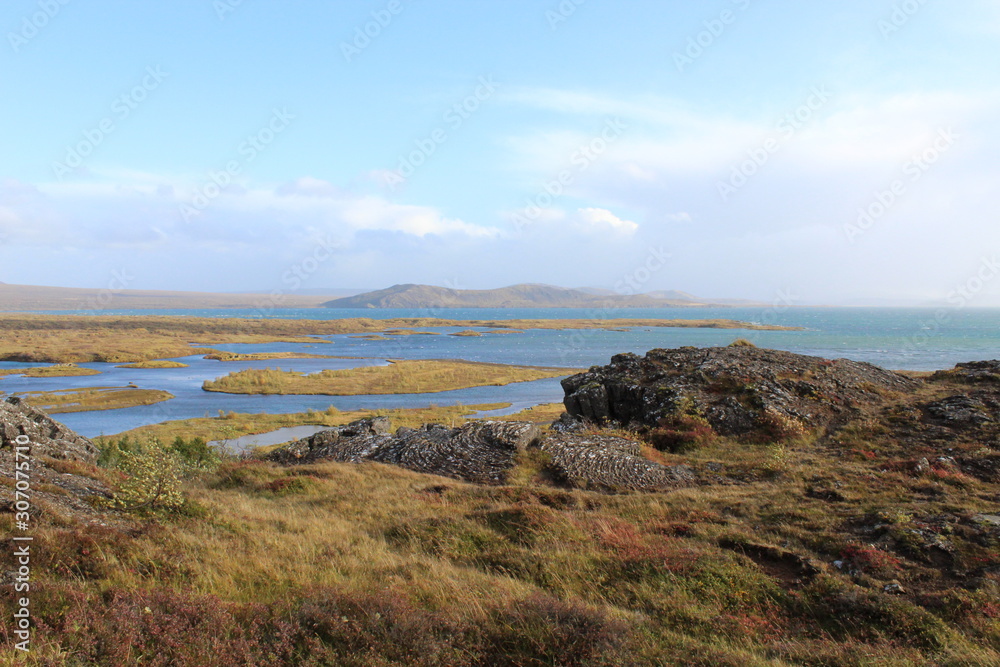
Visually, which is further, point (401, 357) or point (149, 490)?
point (401, 357)

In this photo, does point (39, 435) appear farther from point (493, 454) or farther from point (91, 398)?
point (91, 398)

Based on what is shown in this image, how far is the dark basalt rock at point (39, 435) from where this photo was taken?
14.3 metres

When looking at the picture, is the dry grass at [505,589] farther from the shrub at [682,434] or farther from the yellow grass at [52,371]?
the yellow grass at [52,371]

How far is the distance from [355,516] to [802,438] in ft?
50.1

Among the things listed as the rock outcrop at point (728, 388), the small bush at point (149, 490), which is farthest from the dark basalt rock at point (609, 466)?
the small bush at point (149, 490)

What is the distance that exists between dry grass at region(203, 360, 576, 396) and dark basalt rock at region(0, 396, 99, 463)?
4625 cm

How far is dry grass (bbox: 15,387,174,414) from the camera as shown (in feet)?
172

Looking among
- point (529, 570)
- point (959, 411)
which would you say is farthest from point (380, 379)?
point (529, 570)

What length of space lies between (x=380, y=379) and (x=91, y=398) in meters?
31.5

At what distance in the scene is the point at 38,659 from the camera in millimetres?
4695

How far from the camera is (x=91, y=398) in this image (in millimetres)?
56562

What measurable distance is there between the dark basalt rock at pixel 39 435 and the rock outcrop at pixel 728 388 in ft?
60.6

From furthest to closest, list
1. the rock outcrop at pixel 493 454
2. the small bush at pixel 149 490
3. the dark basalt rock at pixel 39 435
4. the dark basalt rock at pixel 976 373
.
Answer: the dark basalt rock at pixel 976 373, the rock outcrop at pixel 493 454, the dark basalt rock at pixel 39 435, the small bush at pixel 149 490

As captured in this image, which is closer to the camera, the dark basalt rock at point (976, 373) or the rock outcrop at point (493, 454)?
the rock outcrop at point (493, 454)
